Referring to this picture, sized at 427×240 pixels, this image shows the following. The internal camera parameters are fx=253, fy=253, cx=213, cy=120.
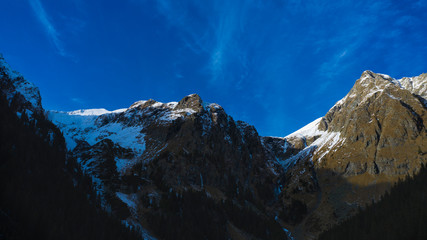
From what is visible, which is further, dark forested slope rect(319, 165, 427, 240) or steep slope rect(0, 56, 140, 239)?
dark forested slope rect(319, 165, 427, 240)

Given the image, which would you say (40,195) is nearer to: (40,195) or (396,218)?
(40,195)

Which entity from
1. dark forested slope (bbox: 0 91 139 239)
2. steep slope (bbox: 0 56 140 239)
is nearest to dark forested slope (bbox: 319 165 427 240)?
steep slope (bbox: 0 56 140 239)

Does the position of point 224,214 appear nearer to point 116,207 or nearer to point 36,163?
point 116,207

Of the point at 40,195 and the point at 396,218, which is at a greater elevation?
the point at 40,195

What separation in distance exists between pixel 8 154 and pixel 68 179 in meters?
33.8

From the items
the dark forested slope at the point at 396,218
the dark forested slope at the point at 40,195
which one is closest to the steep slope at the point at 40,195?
the dark forested slope at the point at 40,195

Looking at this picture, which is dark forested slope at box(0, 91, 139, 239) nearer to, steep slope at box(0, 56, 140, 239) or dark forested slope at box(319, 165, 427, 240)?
steep slope at box(0, 56, 140, 239)

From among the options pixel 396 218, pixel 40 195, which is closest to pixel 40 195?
pixel 40 195

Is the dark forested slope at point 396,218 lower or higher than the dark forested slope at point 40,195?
lower

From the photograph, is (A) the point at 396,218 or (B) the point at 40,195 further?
(A) the point at 396,218

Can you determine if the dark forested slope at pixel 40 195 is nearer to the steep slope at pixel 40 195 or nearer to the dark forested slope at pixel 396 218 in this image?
the steep slope at pixel 40 195

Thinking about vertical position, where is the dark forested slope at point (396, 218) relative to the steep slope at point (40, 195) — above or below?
below

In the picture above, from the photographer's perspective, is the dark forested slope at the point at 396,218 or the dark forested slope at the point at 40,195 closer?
the dark forested slope at the point at 40,195

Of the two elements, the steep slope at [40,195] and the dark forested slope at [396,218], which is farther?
the dark forested slope at [396,218]
